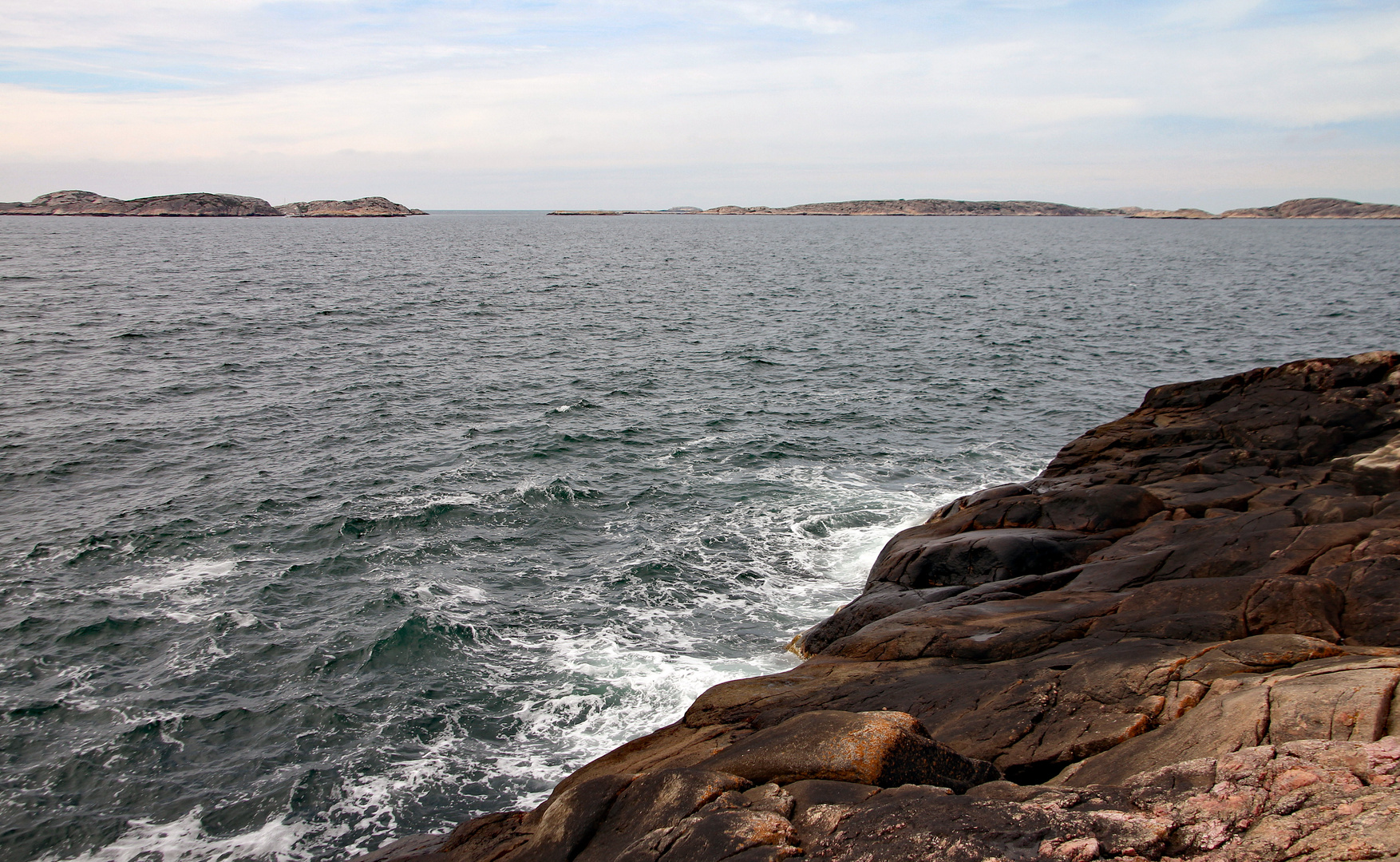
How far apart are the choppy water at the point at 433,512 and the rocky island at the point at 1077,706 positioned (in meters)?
3.40

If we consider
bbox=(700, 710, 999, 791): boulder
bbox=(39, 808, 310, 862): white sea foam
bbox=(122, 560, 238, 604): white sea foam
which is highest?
bbox=(700, 710, 999, 791): boulder

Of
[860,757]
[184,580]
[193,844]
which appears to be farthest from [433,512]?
[860,757]

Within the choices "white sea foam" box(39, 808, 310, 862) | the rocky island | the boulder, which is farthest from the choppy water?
the boulder

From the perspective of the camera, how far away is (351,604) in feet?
62.1

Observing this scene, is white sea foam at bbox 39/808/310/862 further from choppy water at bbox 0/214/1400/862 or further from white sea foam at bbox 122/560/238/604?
white sea foam at bbox 122/560/238/604

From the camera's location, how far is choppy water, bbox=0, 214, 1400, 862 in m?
14.0

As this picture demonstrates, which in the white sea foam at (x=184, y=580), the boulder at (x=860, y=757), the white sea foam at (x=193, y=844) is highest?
the boulder at (x=860, y=757)

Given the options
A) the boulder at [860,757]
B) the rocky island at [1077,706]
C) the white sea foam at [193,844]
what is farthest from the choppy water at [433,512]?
the boulder at [860,757]

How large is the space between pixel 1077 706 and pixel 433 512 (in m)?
19.0

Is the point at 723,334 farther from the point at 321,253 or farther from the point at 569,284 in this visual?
the point at 321,253

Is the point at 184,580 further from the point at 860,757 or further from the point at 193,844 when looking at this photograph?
the point at 860,757

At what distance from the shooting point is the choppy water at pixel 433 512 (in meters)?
14.0

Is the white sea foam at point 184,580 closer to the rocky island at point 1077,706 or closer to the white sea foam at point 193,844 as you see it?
the white sea foam at point 193,844

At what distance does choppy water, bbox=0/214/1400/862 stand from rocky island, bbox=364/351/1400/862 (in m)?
3.40
